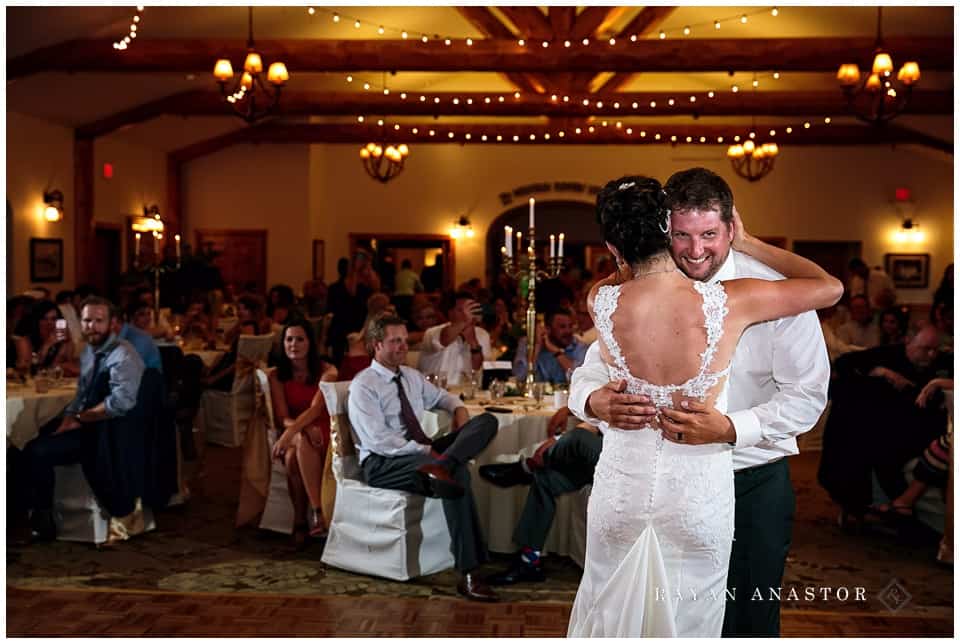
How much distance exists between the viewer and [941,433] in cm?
559

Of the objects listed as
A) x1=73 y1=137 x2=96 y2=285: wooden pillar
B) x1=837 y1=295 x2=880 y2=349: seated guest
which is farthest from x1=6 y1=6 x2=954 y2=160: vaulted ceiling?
x1=837 y1=295 x2=880 y2=349: seated guest

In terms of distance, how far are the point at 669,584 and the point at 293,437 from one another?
3.21 metres

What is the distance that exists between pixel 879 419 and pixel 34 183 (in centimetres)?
1056

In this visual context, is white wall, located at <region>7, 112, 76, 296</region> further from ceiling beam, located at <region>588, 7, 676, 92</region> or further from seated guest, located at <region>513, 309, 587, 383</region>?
seated guest, located at <region>513, 309, 587, 383</region>

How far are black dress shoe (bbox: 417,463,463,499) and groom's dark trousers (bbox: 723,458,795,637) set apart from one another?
2.01 meters

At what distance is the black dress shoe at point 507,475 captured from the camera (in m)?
4.99

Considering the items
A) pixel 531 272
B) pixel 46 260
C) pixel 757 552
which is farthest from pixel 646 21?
pixel 757 552

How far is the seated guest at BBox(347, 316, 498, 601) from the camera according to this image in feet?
15.3

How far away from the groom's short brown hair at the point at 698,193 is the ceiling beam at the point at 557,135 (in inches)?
552

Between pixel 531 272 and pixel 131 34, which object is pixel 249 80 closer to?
pixel 131 34

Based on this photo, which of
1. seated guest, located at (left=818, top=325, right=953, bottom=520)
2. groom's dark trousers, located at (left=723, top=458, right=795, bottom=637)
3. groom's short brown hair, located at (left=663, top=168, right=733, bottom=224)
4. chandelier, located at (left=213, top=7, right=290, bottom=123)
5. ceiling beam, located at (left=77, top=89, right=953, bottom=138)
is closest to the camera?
groom's short brown hair, located at (left=663, top=168, right=733, bottom=224)

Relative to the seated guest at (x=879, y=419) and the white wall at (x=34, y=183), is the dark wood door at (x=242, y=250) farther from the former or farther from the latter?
the seated guest at (x=879, y=419)

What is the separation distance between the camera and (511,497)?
5414 mm

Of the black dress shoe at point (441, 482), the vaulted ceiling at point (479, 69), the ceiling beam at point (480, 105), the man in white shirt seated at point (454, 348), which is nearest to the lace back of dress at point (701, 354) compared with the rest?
the black dress shoe at point (441, 482)
